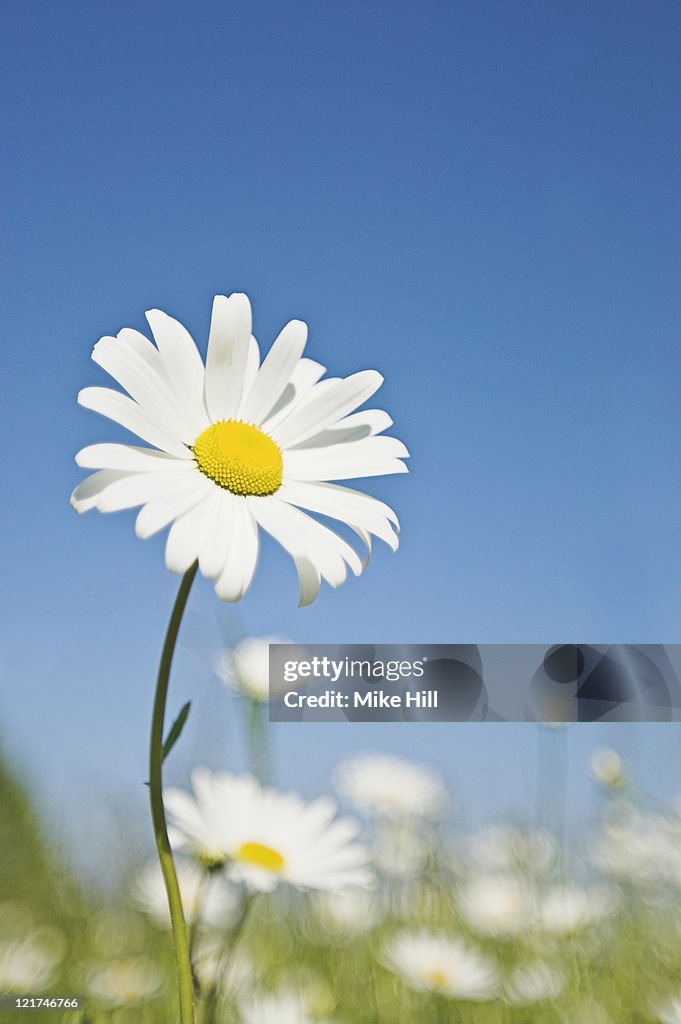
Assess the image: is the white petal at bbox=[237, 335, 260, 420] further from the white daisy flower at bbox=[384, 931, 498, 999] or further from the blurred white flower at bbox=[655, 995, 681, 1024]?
the blurred white flower at bbox=[655, 995, 681, 1024]

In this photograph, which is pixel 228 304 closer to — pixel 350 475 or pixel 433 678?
pixel 350 475

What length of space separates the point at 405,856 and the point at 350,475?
509 mm

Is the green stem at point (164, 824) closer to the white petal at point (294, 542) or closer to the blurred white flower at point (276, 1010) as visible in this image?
A: the white petal at point (294, 542)

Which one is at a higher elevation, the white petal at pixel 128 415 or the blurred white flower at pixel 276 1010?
the white petal at pixel 128 415

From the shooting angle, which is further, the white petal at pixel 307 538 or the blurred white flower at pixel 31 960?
the blurred white flower at pixel 31 960

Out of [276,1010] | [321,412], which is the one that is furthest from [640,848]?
[321,412]

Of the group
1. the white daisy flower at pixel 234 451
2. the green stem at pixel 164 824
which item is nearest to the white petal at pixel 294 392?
the white daisy flower at pixel 234 451

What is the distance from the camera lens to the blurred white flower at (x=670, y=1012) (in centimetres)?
59

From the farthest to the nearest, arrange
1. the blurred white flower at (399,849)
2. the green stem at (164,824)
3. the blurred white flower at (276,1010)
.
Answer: the blurred white flower at (399,849)
the blurred white flower at (276,1010)
the green stem at (164,824)

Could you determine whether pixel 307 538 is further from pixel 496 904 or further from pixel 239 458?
pixel 496 904

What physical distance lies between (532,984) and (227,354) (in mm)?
523

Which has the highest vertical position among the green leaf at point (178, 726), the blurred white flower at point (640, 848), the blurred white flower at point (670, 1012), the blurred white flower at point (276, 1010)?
the blurred white flower at point (640, 848)

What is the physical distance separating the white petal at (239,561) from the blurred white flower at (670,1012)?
53cm

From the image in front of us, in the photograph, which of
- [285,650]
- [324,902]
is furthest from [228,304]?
[324,902]
